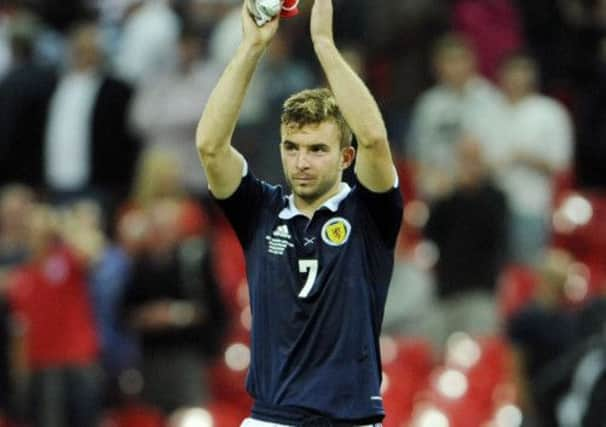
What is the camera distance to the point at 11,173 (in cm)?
1519

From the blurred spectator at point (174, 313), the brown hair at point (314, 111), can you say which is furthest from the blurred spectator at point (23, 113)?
the brown hair at point (314, 111)

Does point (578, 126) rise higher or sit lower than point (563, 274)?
higher

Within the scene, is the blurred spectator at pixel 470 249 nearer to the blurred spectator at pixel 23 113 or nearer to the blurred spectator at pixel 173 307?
the blurred spectator at pixel 173 307

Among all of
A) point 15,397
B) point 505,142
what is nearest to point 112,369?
point 15,397

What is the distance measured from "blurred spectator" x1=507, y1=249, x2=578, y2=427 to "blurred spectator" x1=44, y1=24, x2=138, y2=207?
3843 millimetres

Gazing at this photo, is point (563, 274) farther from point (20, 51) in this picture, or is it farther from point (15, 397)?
point (20, 51)

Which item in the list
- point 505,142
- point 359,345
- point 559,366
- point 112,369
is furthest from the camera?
point 505,142

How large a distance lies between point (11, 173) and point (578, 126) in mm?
4726

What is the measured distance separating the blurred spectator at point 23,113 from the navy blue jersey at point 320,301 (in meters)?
8.06

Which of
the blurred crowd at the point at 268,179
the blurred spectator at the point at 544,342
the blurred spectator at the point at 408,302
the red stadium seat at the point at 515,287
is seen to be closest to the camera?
the blurred spectator at the point at 544,342

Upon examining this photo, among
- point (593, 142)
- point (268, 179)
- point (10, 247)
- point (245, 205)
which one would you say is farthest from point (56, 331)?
point (245, 205)

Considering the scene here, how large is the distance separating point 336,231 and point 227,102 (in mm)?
645

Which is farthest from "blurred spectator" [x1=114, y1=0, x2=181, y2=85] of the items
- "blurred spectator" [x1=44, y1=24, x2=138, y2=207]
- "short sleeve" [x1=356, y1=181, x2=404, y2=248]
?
"short sleeve" [x1=356, y1=181, x2=404, y2=248]

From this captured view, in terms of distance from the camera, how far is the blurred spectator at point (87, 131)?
14.7 m
